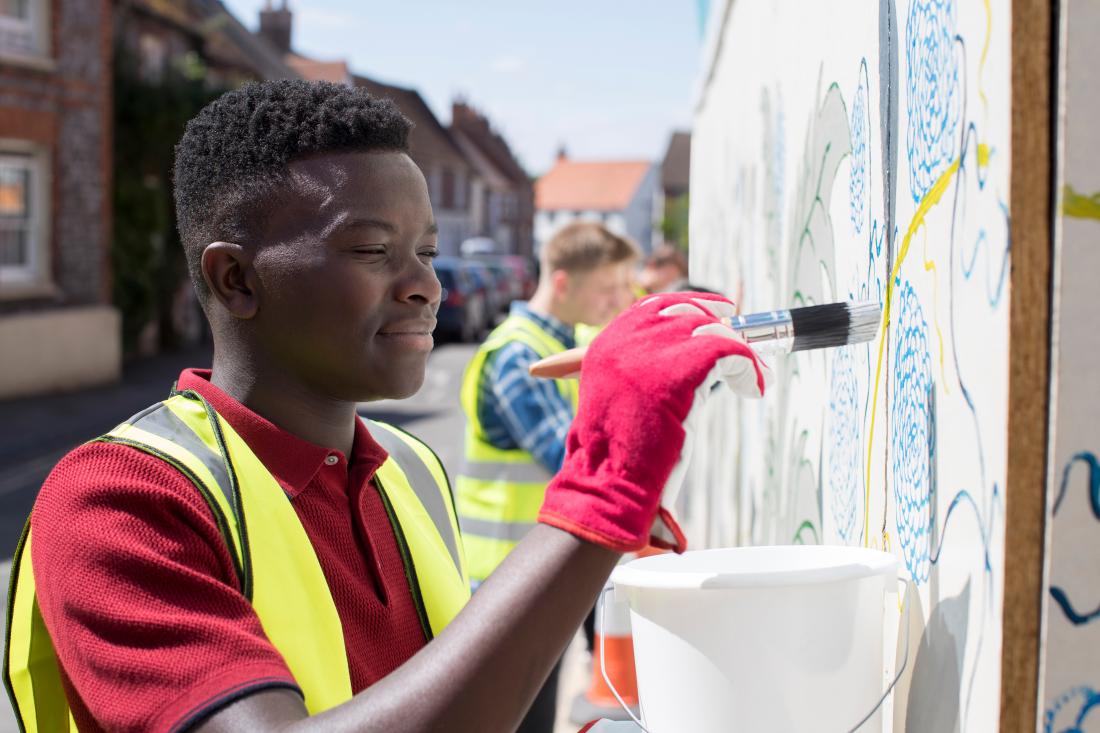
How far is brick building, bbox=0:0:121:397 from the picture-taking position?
43.9ft

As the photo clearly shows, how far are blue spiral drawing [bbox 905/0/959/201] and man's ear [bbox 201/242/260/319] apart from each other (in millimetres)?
811

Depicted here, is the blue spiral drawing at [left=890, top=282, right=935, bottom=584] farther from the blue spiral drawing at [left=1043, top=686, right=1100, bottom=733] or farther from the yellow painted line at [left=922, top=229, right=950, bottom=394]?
the blue spiral drawing at [left=1043, top=686, right=1100, bottom=733]

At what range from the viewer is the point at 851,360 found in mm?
1781

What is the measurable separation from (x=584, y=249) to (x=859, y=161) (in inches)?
93.4

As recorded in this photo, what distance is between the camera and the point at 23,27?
13641 mm

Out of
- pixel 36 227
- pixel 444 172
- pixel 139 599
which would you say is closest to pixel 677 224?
pixel 444 172

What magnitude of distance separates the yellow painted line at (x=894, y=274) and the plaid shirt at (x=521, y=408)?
1855 mm

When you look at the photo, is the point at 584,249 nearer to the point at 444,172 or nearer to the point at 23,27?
the point at 23,27

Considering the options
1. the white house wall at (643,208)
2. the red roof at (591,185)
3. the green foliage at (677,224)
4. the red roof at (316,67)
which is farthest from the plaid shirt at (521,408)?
the red roof at (591,185)

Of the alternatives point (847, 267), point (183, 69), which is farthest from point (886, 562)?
point (183, 69)

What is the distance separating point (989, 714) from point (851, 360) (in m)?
0.79

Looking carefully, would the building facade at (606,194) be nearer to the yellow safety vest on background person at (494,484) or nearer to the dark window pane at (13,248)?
the dark window pane at (13,248)

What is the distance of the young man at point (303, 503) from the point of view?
112cm

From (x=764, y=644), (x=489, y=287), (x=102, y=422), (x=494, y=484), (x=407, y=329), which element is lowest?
(x=102, y=422)
